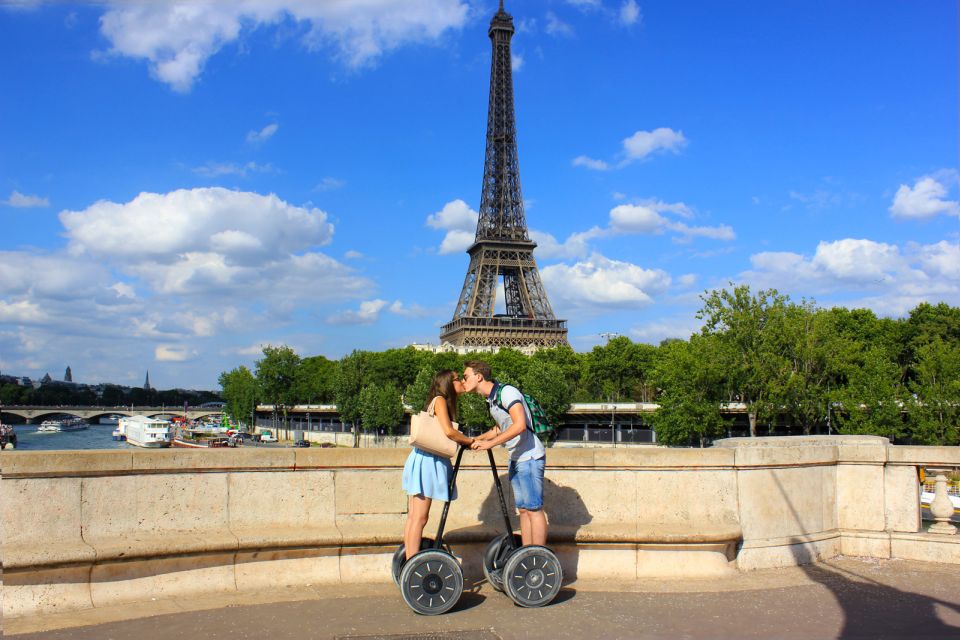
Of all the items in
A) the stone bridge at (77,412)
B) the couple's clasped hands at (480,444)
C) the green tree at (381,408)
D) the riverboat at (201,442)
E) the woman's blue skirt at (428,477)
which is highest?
the couple's clasped hands at (480,444)

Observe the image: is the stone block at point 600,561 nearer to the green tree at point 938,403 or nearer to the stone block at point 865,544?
the stone block at point 865,544

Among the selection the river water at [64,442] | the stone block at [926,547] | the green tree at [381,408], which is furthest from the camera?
the river water at [64,442]

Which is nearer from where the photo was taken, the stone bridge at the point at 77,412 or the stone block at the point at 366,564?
the stone block at the point at 366,564

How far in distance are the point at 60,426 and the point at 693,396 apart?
137m

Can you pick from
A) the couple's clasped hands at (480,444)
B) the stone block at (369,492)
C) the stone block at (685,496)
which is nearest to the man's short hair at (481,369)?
the couple's clasped hands at (480,444)

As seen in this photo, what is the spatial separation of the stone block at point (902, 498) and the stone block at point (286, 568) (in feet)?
21.0

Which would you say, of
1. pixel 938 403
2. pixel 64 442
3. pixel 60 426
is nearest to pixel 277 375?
pixel 64 442

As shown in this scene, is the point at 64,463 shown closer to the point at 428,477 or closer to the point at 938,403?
the point at 428,477

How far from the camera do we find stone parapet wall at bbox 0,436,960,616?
24.7 feet

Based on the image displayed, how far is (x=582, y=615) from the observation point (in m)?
7.34

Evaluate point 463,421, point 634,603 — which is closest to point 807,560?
point 634,603

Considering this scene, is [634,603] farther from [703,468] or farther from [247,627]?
[247,627]

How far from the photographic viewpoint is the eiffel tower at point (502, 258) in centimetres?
12038

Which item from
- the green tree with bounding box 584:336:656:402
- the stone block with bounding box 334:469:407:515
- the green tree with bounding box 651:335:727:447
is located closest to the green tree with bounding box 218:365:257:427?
the green tree with bounding box 584:336:656:402
